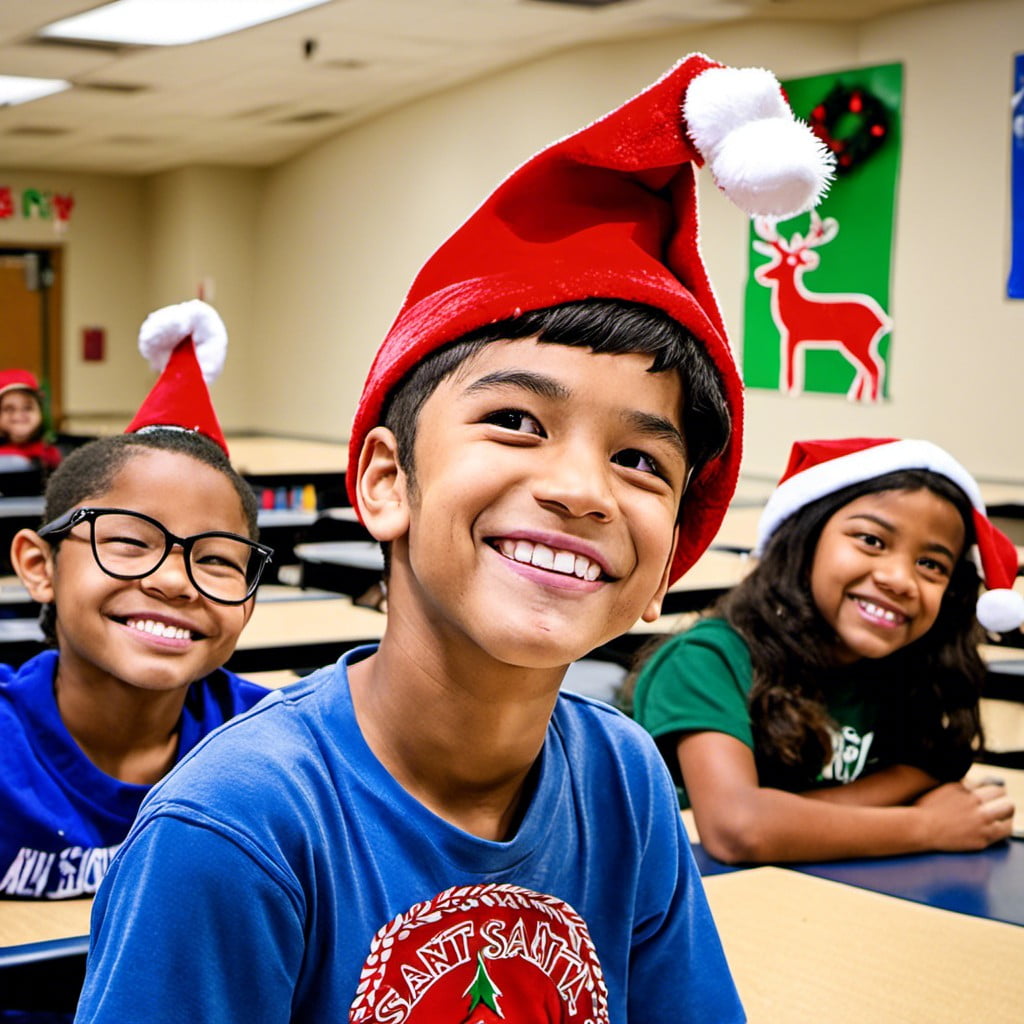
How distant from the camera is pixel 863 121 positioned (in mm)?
6348

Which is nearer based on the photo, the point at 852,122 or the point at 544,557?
the point at 544,557

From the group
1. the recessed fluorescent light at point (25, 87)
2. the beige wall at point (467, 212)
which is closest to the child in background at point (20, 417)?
the recessed fluorescent light at point (25, 87)

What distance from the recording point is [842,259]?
256 inches

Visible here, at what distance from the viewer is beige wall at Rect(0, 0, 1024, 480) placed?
6023 mm

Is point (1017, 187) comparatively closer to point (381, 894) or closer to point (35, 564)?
point (35, 564)

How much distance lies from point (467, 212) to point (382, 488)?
8.55m

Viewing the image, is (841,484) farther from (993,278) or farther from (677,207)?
(993,278)

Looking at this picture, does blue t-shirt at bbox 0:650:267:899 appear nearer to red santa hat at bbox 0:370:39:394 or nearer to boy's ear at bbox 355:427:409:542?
boy's ear at bbox 355:427:409:542

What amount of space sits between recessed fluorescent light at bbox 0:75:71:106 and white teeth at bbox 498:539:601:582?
26.4 ft

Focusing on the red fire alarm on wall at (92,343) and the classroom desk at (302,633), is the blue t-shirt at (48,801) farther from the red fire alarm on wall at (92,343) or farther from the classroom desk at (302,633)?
the red fire alarm on wall at (92,343)

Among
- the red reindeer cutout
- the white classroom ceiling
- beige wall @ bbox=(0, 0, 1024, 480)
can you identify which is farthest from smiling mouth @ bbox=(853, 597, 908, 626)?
the white classroom ceiling

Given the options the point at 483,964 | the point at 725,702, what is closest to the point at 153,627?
the point at 725,702

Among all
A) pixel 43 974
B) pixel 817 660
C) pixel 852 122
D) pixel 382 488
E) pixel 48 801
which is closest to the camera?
pixel 382 488

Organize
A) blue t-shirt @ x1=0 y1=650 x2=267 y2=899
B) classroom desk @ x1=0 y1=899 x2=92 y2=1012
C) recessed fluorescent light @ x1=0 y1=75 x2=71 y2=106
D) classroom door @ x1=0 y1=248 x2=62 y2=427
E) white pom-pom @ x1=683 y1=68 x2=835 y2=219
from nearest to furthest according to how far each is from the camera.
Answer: white pom-pom @ x1=683 y1=68 x2=835 y2=219, classroom desk @ x1=0 y1=899 x2=92 y2=1012, blue t-shirt @ x1=0 y1=650 x2=267 y2=899, recessed fluorescent light @ x1=0 y1=75 x2=71 y2=106, classroom door @ x1=0 y1=248 x2=62 y2=427
